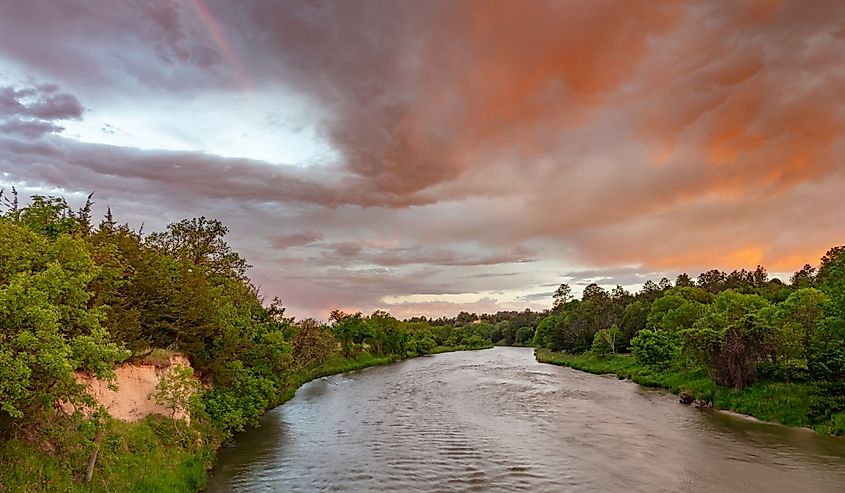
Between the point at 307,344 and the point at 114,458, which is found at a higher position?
the point at 307,344

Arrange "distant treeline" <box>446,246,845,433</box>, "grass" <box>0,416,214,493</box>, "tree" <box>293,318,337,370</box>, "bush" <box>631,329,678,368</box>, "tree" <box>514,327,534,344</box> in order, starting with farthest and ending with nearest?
"tree" <box>514,327,534,344</box> < "bush" <box>631,329,678,368</box> < "tree" <box>293,318,337,370</box> < "distant treeline" <box>446,246,845,433</box> < "grass" <box>0,416,214,493</box>

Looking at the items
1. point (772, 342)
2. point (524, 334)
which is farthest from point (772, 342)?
point (524, 334)

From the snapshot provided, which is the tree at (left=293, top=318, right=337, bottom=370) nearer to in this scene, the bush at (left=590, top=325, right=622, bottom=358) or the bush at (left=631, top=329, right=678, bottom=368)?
the bush at (left=631, top=329, right=678, bottom=368)

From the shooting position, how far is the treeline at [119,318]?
38.5 ft

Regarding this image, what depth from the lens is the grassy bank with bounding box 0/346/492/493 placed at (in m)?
14.4

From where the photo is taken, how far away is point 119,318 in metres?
20.2

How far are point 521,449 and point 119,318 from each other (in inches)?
795

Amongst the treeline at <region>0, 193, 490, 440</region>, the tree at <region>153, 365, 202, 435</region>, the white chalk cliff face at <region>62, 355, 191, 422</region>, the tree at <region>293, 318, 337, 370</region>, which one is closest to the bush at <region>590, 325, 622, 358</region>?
the tree at <region>293, 318, 337, 370</region>

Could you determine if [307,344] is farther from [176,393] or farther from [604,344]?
[604,344]

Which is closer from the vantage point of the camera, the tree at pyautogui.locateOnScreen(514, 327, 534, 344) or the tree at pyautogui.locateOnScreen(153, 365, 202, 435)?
the tree at pyautogui.locateOnScreen(153, 365, 202, 435)

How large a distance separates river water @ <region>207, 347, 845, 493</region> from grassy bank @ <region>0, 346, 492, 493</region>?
1.61 metres

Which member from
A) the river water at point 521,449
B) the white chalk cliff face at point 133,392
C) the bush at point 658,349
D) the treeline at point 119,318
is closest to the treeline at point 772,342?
the bush at point 658,349

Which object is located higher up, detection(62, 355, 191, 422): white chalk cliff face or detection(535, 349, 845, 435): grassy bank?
detection(62, 355, 191, 422): white chalk cliff face

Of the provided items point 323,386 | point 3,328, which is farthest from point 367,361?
point 3,328
